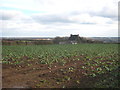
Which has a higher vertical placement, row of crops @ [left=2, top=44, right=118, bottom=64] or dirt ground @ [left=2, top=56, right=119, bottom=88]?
row of crops @ [left=2, top=44, right=118, bottom=64]

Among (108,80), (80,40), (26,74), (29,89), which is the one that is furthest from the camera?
(80,40)

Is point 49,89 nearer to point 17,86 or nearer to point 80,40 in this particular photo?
point 17,86

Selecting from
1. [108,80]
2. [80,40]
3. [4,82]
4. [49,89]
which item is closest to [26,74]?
[4,82]

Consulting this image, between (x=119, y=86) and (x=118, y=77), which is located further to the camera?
(x=118, y=77)

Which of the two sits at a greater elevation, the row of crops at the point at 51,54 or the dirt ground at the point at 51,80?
the row of crops at the point at 51,54

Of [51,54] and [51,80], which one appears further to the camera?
[51,54]

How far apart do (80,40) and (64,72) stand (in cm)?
6412

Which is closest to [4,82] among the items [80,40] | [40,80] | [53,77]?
[40,80]

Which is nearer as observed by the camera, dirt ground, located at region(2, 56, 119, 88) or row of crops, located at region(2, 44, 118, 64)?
dirt ground, located at region(2, 56, 119, 88)

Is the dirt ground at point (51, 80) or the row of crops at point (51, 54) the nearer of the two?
→ the dirt ground at point (51, 80)

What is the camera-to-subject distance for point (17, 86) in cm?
698

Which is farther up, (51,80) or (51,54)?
(51,54)

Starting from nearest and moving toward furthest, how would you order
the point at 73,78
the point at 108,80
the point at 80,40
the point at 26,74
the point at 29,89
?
the point at 29,89 < the point at 108,80 < the point at 73,78 < the point at 26,74 < the point at 80,40

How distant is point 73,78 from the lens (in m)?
7.93
